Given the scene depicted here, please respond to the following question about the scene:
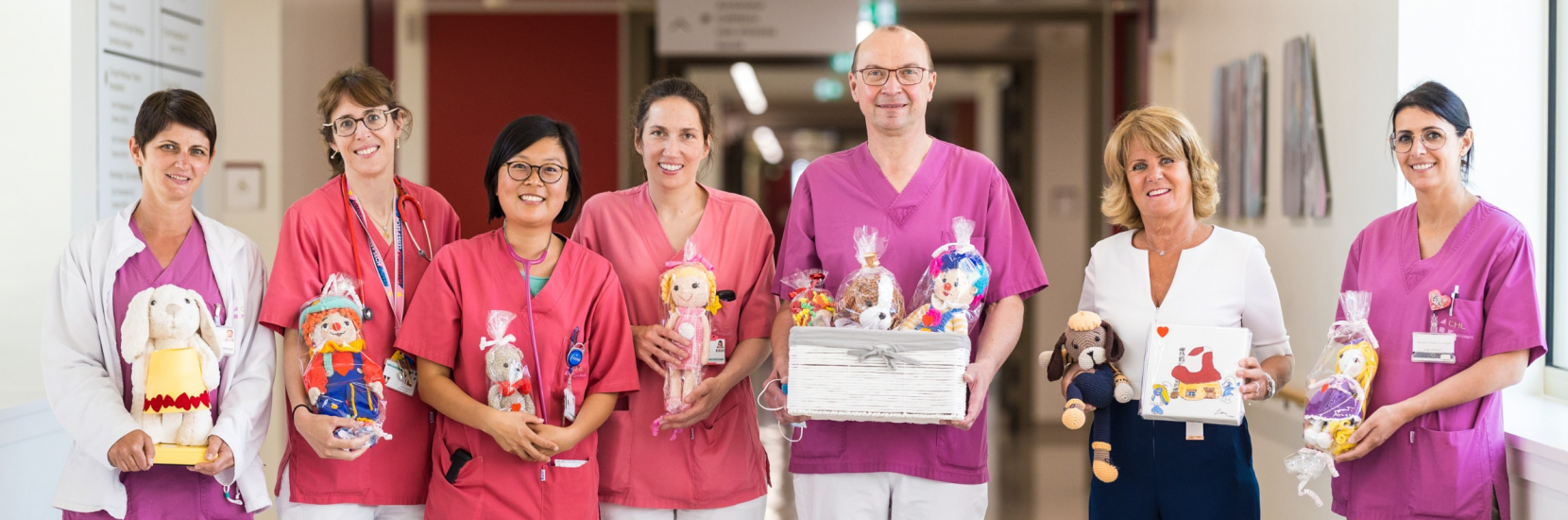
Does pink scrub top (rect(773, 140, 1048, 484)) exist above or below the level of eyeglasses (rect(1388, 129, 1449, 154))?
below

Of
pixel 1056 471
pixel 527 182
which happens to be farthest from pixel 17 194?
pixel 1056 471

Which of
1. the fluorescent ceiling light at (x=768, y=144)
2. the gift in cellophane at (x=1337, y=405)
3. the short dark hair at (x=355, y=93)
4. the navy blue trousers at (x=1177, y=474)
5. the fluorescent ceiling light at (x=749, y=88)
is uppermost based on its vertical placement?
the fluorescent ceiling light at (x=768, y=144)

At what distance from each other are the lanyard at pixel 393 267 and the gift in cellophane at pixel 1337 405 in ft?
6.09

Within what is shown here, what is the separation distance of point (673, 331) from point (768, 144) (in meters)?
17.5

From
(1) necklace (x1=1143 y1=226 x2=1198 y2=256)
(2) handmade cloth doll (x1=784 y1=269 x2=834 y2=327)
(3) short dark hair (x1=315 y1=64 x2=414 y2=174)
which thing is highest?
(3) short dark hair (x1=315 y1=64 x2=414 y2=174)

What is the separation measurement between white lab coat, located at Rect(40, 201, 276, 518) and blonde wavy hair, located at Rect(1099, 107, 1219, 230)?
6.28 ft

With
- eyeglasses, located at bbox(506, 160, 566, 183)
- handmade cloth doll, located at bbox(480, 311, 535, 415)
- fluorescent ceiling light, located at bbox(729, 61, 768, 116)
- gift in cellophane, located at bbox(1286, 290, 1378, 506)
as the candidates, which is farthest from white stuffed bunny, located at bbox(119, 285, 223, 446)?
fluorescent ceiling light, located at bbox(729, 61, 768, 116)

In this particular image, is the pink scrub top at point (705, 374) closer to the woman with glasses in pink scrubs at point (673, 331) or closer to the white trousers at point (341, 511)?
the woman with glasses in pink scrubs at point (673, 331)

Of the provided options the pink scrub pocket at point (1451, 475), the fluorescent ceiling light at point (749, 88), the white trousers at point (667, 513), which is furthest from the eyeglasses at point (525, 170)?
the fluorescent ceiling light at point (749, 88)

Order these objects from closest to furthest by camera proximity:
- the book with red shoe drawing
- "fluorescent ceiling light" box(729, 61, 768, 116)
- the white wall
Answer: the book with red shoe drawing → the white wall → "fluorescent ceiling light" box(729, 61, 768, 116)

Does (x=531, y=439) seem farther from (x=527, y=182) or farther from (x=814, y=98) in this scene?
(x=814, y=98)

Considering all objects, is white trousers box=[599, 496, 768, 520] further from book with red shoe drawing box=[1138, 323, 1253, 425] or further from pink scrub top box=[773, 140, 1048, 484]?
book with red shoe drawing box=[1138, 323, 1253, 425]

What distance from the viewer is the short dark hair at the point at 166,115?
2.21 m

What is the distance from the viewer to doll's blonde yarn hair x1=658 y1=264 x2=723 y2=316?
2256mm
